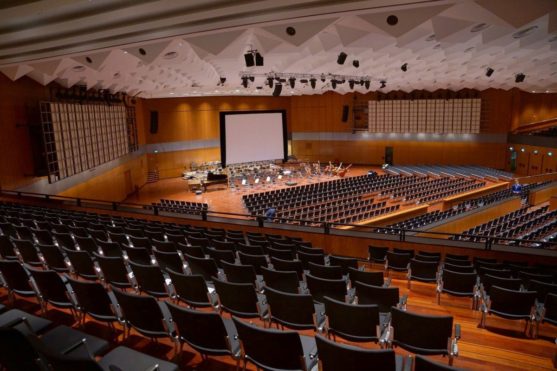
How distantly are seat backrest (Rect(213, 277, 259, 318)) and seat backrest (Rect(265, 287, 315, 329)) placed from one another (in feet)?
0.64

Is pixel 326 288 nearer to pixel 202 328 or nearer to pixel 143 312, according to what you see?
pixel 202 328

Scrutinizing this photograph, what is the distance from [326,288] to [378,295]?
2.00 ft

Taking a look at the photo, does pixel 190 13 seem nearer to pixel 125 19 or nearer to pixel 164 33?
pixel 164 33

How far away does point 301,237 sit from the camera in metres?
8.91

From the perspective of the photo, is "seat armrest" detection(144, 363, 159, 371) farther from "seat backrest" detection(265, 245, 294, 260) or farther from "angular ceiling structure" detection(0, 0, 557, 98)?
"angular ceiling structure" detection(0, 0, 557, 98)

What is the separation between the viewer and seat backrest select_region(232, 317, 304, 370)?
2889 millimetres

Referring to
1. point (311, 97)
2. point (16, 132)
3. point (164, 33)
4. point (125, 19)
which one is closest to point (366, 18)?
point (164, 33)

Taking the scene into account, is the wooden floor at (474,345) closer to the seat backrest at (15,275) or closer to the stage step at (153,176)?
the seat backrest at (15,275)

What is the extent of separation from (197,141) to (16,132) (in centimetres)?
1618

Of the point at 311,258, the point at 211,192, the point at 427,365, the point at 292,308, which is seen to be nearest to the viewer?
the point at 427,365

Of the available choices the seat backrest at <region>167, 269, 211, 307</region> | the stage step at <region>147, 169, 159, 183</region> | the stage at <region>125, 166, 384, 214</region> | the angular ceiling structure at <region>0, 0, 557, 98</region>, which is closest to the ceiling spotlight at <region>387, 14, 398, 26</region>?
the angular ceiling structure at <region>0, 0, 557, 98</region>

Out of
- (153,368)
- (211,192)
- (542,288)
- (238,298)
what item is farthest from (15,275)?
(211,192)

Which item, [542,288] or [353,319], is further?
[542,288]

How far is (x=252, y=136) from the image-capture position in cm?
2414
